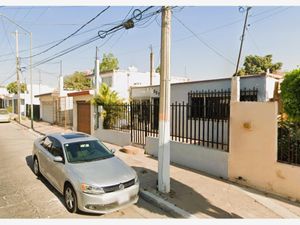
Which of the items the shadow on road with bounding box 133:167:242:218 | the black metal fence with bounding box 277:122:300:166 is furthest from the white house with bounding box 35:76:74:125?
the black metal fence with bounding box 277:122:300:166

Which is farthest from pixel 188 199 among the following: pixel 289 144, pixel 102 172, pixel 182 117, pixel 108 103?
pixel 108 103

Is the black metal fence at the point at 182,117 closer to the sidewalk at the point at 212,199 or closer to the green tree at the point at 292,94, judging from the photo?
the sidewalk at the point at 212,199

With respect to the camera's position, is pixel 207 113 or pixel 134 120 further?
pixel 134 120

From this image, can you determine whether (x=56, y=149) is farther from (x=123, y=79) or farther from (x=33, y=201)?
(x=123, y=79)

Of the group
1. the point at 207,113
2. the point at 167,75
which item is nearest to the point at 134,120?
the point at 207,113

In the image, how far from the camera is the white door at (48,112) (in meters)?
25.7

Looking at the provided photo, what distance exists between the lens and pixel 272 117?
19.8 feet

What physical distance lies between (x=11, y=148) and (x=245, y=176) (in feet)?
34.3

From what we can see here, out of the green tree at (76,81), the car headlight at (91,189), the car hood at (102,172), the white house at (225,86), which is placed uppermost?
the green tree at (76,81)

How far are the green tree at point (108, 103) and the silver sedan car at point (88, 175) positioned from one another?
6.33 m

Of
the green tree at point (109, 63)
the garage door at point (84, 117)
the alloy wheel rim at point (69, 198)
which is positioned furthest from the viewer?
the green tree at point (109, 63)

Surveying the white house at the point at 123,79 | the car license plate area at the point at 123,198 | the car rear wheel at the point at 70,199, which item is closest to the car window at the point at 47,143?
the car rear wheel at the point at 70,199

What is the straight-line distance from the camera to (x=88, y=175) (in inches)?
197
